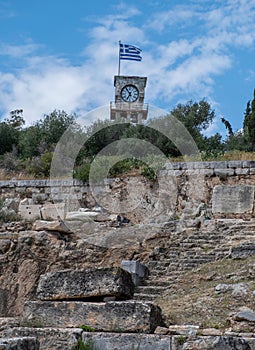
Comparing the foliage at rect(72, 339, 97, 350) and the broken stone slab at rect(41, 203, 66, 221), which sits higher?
the broken stone slab at rect(41, 203, 66, 221)

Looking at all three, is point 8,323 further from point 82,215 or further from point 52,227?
point 82,215

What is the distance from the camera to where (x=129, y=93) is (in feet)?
139

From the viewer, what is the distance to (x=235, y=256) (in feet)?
40.3

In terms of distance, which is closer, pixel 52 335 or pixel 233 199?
pixel 52 335

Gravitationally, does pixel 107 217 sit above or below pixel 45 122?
below

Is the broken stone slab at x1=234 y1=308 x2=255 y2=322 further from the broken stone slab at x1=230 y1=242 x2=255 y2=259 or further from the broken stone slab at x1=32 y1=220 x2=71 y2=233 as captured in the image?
the broken stone slab at x1=32 y1=220 x2=71 y2=233

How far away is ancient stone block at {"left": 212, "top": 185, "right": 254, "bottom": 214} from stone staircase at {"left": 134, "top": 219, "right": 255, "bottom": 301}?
1.82 metres

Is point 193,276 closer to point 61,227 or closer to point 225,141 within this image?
point 61,227

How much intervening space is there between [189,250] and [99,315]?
7965 mm

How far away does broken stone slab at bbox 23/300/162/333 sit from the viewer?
19.2 feet

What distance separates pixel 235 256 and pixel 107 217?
222 inches

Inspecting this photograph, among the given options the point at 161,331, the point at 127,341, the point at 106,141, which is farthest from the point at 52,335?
the point at 106,141

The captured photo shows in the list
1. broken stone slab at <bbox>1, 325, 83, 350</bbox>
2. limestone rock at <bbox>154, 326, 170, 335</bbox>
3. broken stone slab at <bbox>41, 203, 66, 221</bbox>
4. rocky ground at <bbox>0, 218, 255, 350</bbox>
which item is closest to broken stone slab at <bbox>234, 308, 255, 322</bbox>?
rocky ground at <bbox>0, 218, 255, 350</bbox>

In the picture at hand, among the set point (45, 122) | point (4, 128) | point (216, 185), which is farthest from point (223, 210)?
point (4, 128)
